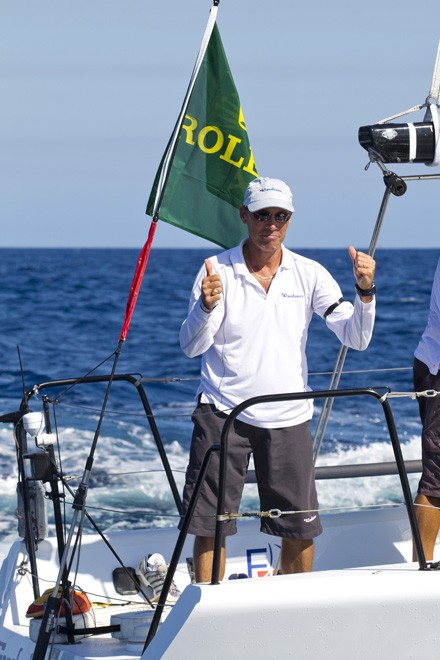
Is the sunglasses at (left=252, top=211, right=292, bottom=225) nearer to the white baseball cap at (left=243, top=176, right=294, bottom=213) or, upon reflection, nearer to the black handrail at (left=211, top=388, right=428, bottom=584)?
the white baseball cap at (left=243, top=176, right=294, bottom=213)

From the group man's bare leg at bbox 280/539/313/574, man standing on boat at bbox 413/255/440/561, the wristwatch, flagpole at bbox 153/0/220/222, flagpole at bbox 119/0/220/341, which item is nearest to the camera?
the wristwatch

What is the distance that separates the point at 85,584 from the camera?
233 inches

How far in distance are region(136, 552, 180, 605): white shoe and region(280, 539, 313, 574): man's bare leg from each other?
0.98 meters

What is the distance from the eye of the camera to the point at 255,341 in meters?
4.91

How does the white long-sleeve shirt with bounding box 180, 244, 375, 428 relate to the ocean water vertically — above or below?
below

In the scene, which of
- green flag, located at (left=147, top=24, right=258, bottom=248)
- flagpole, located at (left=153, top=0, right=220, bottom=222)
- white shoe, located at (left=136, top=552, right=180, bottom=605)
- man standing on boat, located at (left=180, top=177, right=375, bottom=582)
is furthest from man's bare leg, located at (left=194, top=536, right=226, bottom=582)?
green flag, located at (left=147, top=24, right=258, bottom=248)

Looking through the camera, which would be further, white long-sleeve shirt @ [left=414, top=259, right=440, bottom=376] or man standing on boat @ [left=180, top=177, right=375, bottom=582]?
white long-sleeve shirt @ [left=414, top=259, right=440, bottom=376]

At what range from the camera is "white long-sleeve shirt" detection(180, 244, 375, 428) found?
16.1ft

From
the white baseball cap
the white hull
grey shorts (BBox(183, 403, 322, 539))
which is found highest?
the white baseball cap

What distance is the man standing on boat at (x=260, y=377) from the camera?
4.88 metres

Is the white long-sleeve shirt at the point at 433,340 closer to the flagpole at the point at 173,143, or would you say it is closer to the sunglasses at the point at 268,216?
the sunglasses at the point at 268,216

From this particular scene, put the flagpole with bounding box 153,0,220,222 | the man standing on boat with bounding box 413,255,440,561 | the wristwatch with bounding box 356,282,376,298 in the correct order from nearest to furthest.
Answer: the wristwatch with bounding box 356,282,376,298 < the man standing on boat with bounding box 413,255,440,561 < the flagpole with bounding box 153,0,220,222

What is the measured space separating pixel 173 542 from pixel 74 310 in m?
19.8

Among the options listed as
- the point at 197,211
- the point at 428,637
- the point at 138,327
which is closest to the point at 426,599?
the point at 428,637
